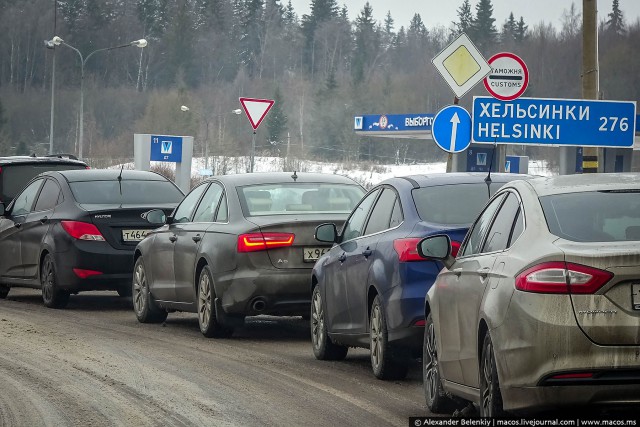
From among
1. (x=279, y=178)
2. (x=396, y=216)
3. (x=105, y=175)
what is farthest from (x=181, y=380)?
(x=105, y=175)

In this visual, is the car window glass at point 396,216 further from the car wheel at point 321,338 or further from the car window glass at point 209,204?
the car window glass at point 209,204

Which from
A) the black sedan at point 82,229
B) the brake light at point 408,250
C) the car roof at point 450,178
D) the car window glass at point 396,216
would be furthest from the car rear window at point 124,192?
the brake light at point 408,250

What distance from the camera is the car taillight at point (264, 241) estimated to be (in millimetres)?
12547

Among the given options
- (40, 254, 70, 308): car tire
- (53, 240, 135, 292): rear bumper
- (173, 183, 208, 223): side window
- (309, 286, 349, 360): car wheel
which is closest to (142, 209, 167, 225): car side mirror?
(173, 183, 208, 223): side window

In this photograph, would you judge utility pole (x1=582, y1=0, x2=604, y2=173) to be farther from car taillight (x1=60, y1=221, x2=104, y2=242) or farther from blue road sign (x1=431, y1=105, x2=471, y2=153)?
car taillight (x1=60, y1=221, x2=104, y2=242)

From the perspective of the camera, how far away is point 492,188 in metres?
10.1

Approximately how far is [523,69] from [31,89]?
12260 centimetres

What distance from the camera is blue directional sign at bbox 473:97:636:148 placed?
1998 centimetres

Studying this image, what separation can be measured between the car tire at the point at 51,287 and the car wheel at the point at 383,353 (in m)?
7.09

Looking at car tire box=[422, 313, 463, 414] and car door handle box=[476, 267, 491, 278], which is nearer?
car door handle box=[476, 267, 491, 278]

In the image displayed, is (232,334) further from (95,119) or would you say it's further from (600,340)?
(95,119)

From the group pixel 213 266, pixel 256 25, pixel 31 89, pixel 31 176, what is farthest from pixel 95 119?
pixel 213 266

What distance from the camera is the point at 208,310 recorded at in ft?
43.0

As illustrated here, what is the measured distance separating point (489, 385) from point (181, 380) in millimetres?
3528
